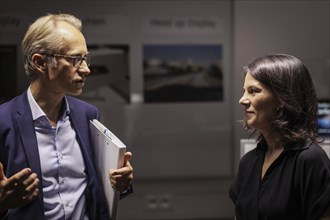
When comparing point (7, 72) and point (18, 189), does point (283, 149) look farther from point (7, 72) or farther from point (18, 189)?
point (7, 72)

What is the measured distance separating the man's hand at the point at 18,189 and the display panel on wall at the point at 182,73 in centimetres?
254


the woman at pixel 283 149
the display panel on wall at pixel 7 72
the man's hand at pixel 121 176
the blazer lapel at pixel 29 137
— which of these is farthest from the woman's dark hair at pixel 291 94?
the display panel on wall at pixel 7 72

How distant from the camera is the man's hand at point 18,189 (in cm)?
149

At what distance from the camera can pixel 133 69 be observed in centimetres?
400

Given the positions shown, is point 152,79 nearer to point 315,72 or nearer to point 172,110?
point 172,110

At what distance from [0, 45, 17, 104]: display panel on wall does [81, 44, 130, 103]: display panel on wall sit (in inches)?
23.8

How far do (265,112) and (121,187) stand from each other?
1.93 feet

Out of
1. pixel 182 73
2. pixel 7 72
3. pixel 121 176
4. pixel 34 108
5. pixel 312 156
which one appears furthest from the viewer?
pixel 182 73

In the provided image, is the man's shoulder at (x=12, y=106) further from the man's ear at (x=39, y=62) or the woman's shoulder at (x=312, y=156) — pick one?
the woman's shoulder at (x=312, y=156)

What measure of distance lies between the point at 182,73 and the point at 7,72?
4.94ft

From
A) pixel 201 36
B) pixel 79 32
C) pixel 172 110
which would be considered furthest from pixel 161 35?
pixel 79 32

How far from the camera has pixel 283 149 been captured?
163 centimetres

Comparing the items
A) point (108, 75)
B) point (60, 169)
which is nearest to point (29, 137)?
point (60, 169)

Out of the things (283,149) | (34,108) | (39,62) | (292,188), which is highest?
(39,62)
